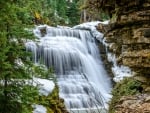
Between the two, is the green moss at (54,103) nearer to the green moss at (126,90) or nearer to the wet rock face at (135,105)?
the green moss at (126,90)

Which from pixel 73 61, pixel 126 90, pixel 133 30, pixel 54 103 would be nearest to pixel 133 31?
pixel 133 30

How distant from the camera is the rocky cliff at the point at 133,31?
7.41 m

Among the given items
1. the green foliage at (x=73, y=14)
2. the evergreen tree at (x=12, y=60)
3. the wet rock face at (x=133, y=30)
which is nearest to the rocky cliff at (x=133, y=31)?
the wet rock face at (x=133, y=30)

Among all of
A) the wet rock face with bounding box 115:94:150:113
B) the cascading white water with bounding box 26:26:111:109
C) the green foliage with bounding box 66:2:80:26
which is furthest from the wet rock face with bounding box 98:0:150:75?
the green foliage with bounding box 66:2:80:26

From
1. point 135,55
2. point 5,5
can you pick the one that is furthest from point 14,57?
point 135,55

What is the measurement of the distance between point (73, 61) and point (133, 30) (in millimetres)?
19329

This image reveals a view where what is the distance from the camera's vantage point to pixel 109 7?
840 centimetres

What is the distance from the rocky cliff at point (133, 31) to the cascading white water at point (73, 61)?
42.8 ft

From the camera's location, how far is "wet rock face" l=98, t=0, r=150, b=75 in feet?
24.3

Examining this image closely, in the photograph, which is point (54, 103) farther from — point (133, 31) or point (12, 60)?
point (133, 31)

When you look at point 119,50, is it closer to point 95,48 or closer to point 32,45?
point 32,45

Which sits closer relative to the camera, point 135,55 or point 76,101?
point 135,55

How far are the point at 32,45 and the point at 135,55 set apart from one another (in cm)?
1875

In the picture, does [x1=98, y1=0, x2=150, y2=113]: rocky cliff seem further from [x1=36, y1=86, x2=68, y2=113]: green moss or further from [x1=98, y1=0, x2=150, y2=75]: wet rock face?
[x1=36, y1=86, x2=68, y2=113]: green moss
